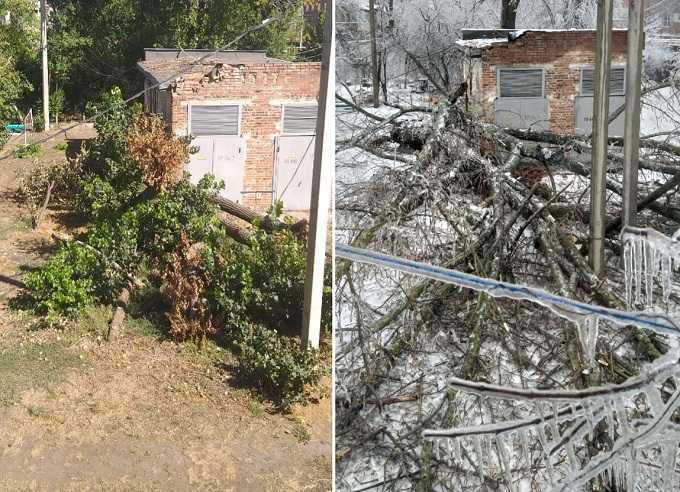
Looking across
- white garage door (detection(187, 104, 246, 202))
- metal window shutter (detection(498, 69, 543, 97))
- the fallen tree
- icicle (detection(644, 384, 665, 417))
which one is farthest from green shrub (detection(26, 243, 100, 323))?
icicle (detection(644, 384, 665, 417))

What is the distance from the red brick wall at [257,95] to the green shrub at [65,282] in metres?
0.50

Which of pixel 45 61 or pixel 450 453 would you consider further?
pixel 45 61

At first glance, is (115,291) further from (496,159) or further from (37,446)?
(496,159)

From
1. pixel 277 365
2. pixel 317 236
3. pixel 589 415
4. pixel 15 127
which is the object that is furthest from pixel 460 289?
pixel 15 127

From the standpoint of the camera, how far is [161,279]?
2590mm

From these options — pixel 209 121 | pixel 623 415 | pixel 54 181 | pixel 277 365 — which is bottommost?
pixel 277 365

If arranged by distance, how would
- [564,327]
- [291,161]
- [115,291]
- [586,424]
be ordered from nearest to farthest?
1. [586,424]
2. [564,327]
3. [115,291]
4. [291,161]

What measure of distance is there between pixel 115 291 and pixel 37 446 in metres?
0.52

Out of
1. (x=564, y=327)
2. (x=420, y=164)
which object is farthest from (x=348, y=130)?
(x=564, y=327)

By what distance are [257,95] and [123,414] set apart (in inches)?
43.4

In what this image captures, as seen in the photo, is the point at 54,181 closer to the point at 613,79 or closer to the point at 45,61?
the point at 45,61

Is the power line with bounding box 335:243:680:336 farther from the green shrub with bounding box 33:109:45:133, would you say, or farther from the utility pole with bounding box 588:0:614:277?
the green shrub with bounding box 33:109:45:133

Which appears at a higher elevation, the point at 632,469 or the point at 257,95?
the point at 257,95

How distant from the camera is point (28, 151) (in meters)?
2.49
